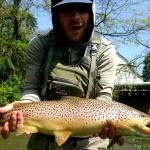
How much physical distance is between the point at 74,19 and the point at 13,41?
18.3 meters

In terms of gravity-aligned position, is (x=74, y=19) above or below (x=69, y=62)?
above

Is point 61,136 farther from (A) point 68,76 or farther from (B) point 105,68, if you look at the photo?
(B) point 105,68

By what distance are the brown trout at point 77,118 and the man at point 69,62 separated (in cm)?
18

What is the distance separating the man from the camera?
3.23m

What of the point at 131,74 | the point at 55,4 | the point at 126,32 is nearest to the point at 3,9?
the point at 126,32

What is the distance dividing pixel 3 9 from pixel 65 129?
18.3 m

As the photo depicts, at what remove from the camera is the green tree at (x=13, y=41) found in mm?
20516

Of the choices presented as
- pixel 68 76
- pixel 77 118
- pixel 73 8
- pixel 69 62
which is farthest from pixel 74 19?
pixel 77 118

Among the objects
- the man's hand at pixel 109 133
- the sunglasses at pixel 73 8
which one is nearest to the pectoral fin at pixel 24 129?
the man's hand at pixel 109 133

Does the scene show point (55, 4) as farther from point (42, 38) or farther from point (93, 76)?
point (93, 76)

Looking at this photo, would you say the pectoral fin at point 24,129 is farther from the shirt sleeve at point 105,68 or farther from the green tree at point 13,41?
the green tree at point 13,41

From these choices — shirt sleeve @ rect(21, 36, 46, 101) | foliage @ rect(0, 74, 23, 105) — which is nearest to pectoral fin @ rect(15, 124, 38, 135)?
shirt sleeve @ rect(21, 36, 46, 101)

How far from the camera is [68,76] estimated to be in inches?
128

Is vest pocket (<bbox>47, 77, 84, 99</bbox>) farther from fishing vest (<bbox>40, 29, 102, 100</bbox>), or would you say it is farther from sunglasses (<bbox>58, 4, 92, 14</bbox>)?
sunglasses (<bbox>58, 4, 92, 14</bbox>)
